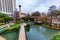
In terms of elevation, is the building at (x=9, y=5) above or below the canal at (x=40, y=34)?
above

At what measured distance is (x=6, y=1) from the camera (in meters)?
19.2

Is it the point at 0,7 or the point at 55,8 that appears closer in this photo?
the point at 55,8

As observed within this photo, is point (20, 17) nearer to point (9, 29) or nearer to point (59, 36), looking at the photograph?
point (9, 29)

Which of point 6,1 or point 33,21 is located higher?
point 6,1

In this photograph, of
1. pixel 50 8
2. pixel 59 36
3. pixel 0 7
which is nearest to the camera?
pixel 59 36

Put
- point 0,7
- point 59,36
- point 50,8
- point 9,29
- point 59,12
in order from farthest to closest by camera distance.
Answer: point 0,7 < point 50,8 < point 59,12 < point 9,29 < point 59,36

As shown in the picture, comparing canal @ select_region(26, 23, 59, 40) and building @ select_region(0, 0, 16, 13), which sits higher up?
building @ select_region(0, 0, 16, 13)

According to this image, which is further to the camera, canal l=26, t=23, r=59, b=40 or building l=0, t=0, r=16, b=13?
building l=0, t=0, r=16, b=13

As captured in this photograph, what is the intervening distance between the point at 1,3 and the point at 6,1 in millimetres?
2202

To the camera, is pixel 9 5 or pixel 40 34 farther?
pixel 9 5

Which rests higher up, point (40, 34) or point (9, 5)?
point (9, 5)

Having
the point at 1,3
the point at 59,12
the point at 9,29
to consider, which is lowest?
the point at 9,29

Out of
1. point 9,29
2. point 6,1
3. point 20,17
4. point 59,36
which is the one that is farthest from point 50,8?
point 59,36

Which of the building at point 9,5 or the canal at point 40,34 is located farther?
the building at point 9,5
